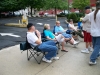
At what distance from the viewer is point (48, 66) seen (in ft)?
16.9

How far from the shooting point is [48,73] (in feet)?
15.2

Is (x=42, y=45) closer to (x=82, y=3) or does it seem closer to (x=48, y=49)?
(x=48, y=49)

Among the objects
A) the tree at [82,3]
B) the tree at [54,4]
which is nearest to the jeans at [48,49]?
the tree at [82,3]

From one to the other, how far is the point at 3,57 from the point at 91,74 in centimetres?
305

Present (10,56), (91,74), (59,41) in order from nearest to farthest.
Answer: (91,74) → (10,56) → (59,41)

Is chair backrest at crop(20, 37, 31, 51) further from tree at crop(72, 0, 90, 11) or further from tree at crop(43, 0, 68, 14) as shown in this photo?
tree at crop(43, 0, 68, 14)

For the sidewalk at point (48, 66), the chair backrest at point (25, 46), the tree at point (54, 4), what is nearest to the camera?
the sidewalk at point (48, 66)

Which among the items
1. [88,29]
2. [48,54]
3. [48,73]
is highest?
[88,29]

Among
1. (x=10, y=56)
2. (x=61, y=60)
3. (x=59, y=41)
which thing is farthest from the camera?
(x=59, y=41)

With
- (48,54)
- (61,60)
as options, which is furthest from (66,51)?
(48,54)

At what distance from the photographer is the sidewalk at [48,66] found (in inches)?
185

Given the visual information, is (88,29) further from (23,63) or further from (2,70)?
(2,70)

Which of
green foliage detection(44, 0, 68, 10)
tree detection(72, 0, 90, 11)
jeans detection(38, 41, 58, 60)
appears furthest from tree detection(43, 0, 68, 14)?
jeans detection(38, 41, 58, 60)

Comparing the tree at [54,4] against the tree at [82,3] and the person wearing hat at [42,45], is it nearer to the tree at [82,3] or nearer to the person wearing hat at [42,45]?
the tree at [82,3]
